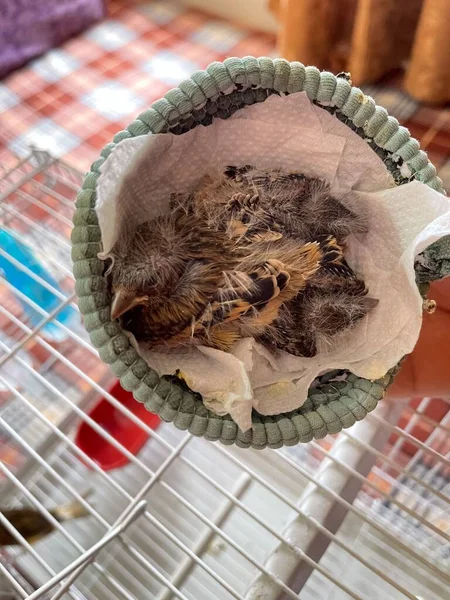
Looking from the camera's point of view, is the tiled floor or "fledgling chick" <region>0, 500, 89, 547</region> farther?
the tiled floor

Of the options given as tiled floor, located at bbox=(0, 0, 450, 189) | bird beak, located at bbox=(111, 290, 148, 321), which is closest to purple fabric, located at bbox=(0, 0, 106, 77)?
tiled floor, located at bbox=(0, 0, 450, 189)

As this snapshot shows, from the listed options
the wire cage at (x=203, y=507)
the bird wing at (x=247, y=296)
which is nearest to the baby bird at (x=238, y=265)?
the bird wing at (x=247, y=296)

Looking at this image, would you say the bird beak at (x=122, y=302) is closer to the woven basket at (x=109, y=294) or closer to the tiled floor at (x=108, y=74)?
the woven basket at (x=109, y=294)

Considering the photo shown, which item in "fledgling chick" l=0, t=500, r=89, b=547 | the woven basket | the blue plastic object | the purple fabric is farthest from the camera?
the purple fabric

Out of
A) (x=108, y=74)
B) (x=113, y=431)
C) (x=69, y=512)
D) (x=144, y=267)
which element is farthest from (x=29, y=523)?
(x=108, y=74)

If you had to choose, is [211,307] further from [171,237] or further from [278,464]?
[278,464]

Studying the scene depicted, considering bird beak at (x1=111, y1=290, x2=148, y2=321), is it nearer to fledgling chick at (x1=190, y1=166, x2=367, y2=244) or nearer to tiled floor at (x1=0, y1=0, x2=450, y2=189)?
fledgling chick at (x1=190, y1=166, x2=367, y2=244)

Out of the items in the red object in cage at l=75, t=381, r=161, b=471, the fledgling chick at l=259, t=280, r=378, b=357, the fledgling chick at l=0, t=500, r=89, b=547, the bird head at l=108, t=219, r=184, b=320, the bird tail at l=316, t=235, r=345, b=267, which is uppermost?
the bird tail at l=316, t=235, r=345, b=267

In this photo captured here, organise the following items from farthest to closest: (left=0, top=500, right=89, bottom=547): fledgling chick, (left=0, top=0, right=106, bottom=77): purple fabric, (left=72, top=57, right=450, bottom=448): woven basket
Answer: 1. (left=0, top=0, right=106, bottom=77): purple fabric
2. (left=0, top=500, right=89, bottom=547): fledgling chick
3. (left=72, top=57, right=450, bottom=448): woven basket
